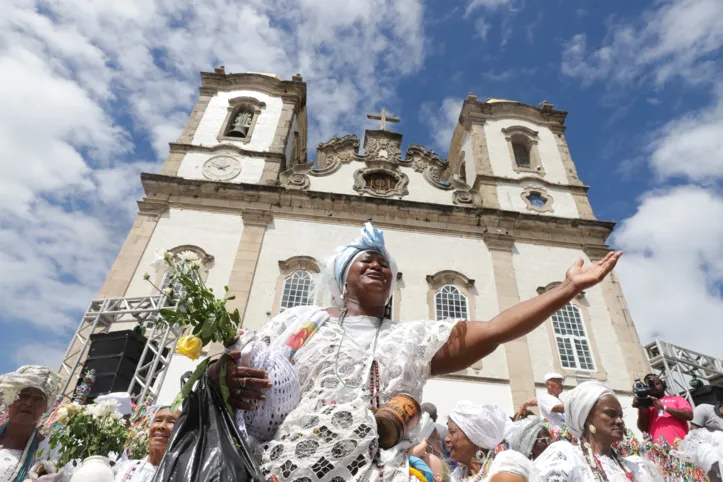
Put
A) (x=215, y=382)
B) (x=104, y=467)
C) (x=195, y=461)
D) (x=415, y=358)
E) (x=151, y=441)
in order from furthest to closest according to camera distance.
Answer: (x=151, y=441)
(x=104, y=467)
(x=415, y=358)
(x=215, y=382)
(x=195, y=461)

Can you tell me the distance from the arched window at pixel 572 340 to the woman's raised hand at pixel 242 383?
1239cm

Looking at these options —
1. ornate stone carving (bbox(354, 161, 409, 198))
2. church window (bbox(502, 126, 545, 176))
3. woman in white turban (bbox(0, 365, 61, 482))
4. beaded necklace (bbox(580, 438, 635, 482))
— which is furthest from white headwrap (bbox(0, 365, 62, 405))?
church window (bbox(502, 126, 545, 176))

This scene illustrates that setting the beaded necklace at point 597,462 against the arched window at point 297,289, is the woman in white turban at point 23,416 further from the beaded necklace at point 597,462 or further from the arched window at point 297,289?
the arched window at point 297,289

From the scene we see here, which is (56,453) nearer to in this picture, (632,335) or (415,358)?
(415,358)

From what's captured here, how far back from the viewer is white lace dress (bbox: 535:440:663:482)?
2779 millimetres

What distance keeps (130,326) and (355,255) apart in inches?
434

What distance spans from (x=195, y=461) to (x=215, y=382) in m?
0.29

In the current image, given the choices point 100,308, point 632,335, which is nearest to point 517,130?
point 632,335

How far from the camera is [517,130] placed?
734 inches

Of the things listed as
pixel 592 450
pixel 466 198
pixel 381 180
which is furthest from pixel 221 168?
pixel 592 450

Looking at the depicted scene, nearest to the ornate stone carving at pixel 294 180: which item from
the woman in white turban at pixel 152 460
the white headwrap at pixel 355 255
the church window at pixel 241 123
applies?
the church window at pixel 241 123

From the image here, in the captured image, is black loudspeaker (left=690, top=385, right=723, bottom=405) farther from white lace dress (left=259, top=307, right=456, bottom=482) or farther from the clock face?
the clock face

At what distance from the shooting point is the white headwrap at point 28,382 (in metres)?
3.69

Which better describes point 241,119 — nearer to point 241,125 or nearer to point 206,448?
point 241,125
